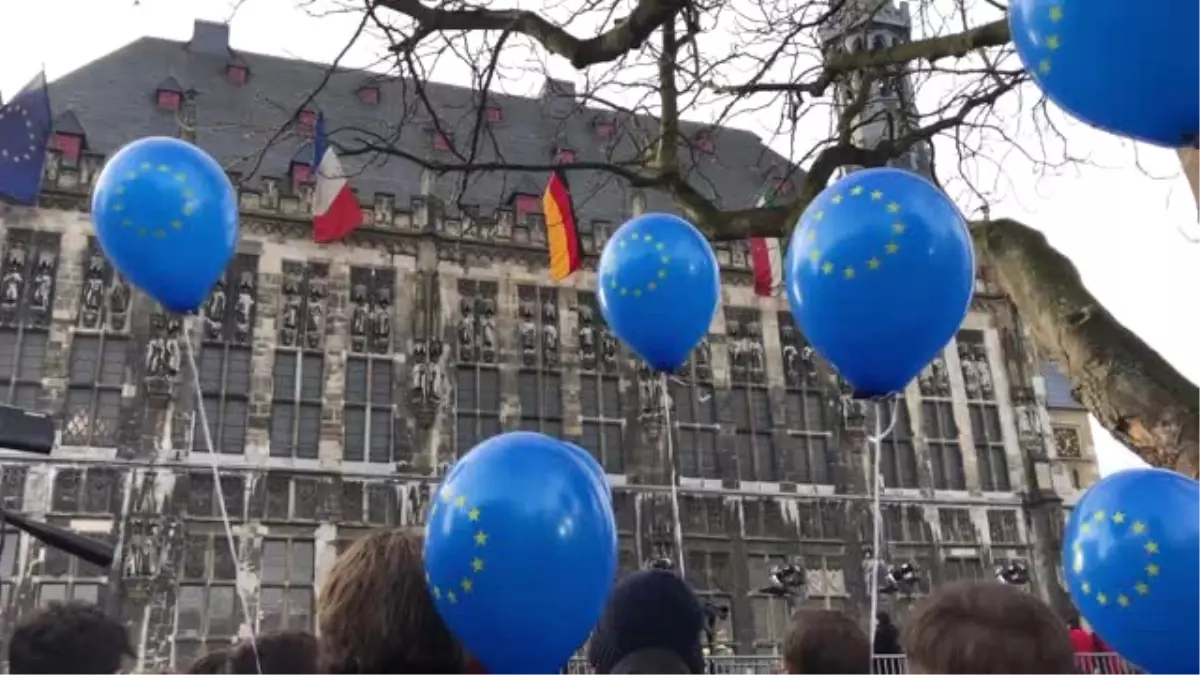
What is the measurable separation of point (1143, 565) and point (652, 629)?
4.72 feet

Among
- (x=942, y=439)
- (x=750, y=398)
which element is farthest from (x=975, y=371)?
(x=750, y=398)

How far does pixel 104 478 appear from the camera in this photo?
45.0 ft

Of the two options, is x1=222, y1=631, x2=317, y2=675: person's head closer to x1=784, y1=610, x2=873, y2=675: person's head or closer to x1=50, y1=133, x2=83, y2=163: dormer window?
x1=784, y1=610, x2=873, y2=675: person's head

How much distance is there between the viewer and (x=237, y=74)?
63.2 ft

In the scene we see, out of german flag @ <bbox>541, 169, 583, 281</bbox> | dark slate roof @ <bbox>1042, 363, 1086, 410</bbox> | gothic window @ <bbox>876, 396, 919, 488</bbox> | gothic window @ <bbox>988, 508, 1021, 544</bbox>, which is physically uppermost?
dark slate roof @ <bbox>1042, 363, 1086, 410</bbox>

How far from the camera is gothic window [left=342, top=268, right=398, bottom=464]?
15367mm

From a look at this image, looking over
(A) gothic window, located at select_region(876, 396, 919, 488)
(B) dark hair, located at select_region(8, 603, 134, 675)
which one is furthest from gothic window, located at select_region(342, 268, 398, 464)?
(B) dark hair, located at select_region(8, 603, 134, 675)

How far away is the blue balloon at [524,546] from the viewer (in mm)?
2389

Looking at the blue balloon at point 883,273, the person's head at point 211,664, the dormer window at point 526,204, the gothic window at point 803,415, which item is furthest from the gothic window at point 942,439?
the person's head at point 211,664

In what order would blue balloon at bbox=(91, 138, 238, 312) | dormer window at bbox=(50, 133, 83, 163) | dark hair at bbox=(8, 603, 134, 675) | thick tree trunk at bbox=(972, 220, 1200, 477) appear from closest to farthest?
dark hair at bbox=(8, 603, 134, 675), thick tree trunk at bbox=(972, 220, 1200, 477), blue balloon at bbox=(91, 138, 238, 312), dormer window at bbox=(50, 133, 83, 163)

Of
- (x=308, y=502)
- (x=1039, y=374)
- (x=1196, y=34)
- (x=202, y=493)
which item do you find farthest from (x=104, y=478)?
(x=1039, y=374)

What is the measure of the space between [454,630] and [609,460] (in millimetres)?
14374

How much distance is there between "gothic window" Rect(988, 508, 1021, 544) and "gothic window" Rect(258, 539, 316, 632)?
1211 cm

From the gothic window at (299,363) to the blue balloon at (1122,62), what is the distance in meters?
13.8
